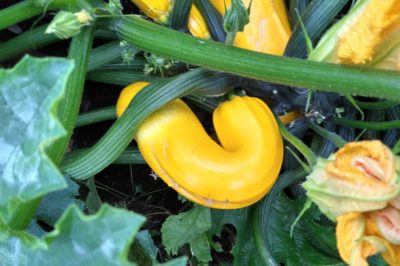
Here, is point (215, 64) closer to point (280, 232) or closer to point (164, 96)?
point (164, 96)

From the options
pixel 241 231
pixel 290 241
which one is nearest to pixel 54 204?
pixel 241 231

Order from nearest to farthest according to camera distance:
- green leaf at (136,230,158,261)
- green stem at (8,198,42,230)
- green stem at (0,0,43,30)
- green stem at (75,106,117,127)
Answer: green stem at (8,198,42,230) → green stem at (0,0,43,30) → green leaf at (136,230,158,261) → green stem at (75,106,117,127)

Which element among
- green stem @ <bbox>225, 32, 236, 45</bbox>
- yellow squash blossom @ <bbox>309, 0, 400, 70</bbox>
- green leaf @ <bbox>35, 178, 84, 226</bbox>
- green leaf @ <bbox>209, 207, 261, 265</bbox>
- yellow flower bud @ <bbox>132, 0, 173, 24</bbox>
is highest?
yellow squash blossom @ <bbox>309, 0, 400, 70</bbox>

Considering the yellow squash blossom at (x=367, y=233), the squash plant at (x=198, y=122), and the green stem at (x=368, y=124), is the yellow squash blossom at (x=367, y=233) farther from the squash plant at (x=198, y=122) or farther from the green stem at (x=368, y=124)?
the green stem at (x=368, y=124)

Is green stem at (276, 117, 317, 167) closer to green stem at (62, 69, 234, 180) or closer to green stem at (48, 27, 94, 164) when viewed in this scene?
green stem at (62, 69, 234, 180)

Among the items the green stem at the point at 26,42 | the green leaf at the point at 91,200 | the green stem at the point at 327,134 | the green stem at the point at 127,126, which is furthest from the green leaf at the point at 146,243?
the green stem at the point at 26,42

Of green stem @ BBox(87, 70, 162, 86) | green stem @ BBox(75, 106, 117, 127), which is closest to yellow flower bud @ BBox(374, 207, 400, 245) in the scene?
green stem @ BBox(87, 70, 162, 86)

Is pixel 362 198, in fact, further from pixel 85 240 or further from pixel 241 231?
pixel 241 231
